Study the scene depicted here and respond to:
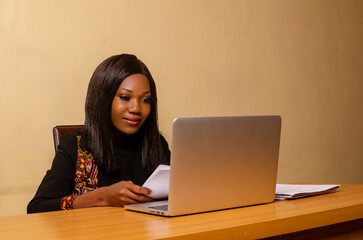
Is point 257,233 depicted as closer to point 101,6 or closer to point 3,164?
point 3,164

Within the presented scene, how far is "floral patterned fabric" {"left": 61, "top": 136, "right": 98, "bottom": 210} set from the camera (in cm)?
174

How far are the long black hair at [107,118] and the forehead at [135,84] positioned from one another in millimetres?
15

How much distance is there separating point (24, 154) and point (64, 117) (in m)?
0.26

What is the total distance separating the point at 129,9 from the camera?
242 centimetres

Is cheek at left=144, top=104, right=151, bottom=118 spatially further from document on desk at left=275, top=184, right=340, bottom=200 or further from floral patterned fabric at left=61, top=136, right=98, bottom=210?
document on desk at left=275, top=184, right=340, bottom=200

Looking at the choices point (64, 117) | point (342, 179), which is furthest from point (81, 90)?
point (342, 179)

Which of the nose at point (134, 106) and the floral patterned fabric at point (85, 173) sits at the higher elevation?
the nose at point (134, 106)

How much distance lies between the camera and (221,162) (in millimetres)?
1187

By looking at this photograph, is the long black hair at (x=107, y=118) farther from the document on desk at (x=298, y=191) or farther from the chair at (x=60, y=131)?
the document on desk at (x=298, y=191)

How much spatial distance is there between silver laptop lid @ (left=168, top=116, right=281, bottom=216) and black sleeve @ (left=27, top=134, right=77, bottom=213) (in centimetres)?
55

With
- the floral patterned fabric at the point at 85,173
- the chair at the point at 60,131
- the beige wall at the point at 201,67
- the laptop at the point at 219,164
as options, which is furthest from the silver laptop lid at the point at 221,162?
the beige wall at the point at 201,67

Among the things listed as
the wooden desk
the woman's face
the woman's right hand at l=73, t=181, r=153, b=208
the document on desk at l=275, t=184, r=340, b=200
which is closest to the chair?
the woman's face

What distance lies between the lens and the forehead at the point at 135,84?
74.9 inches

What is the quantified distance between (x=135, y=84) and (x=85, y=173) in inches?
16.6
